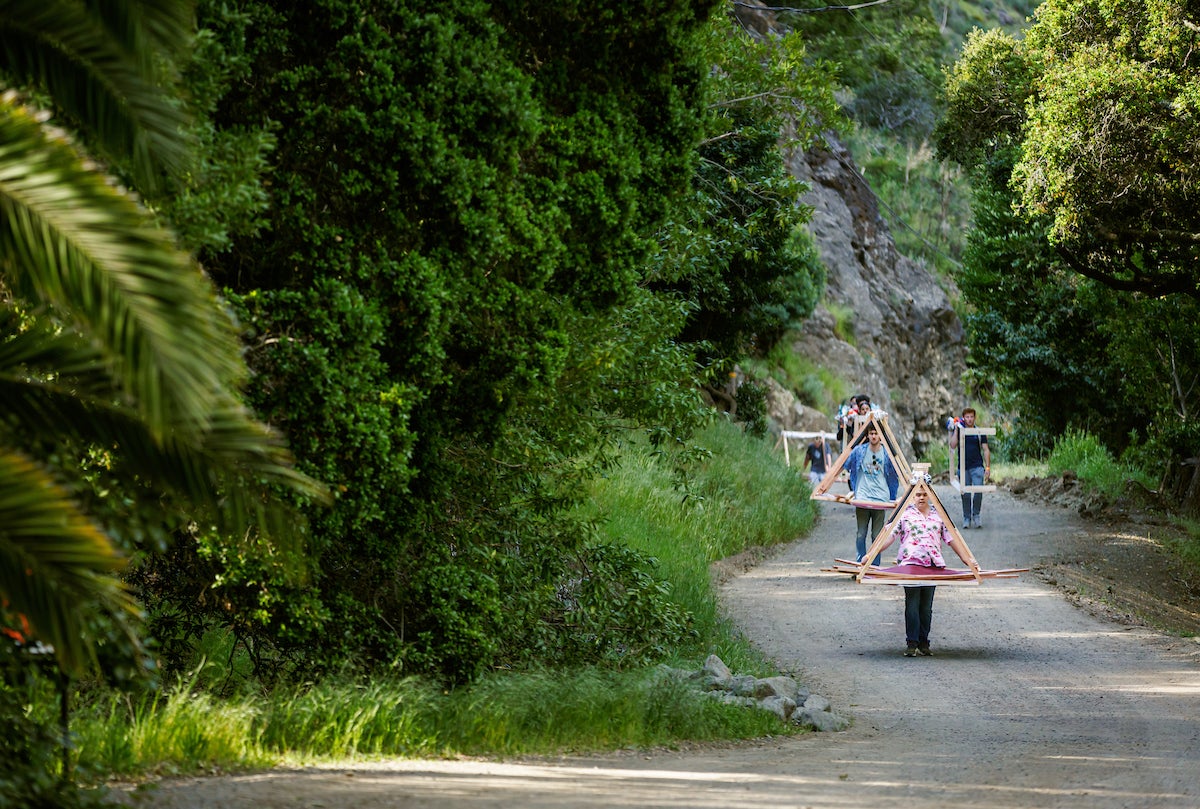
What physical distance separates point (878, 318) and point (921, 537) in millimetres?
33109

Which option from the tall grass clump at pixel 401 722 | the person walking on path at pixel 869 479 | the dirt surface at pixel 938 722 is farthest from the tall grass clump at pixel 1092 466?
the tall grass clump at pixel 401 722

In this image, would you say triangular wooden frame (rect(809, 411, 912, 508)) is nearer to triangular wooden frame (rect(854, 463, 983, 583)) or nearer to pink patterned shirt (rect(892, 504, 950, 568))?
triangular wooden frame (rect(854, 463, 983, 583))

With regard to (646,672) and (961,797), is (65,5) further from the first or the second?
(646,672)

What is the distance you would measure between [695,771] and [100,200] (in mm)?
4959

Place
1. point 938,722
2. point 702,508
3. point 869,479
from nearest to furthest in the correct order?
point 938,722 < point 702,508 < point 869,479

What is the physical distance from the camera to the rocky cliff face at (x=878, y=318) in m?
41.7

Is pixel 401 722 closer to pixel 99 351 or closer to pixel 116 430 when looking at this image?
pixel 116 430

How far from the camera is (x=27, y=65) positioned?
5.55 meters

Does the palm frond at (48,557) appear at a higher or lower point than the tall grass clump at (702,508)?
higher

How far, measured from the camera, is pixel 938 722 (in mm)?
9773

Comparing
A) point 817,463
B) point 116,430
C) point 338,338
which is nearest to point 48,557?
point 116,430

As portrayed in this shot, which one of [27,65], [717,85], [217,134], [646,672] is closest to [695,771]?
[646,672]

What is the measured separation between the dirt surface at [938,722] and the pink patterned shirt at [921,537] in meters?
1.02

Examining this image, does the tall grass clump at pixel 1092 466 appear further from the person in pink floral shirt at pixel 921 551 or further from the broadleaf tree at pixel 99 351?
the broadleaf tree at pixel 99 351
